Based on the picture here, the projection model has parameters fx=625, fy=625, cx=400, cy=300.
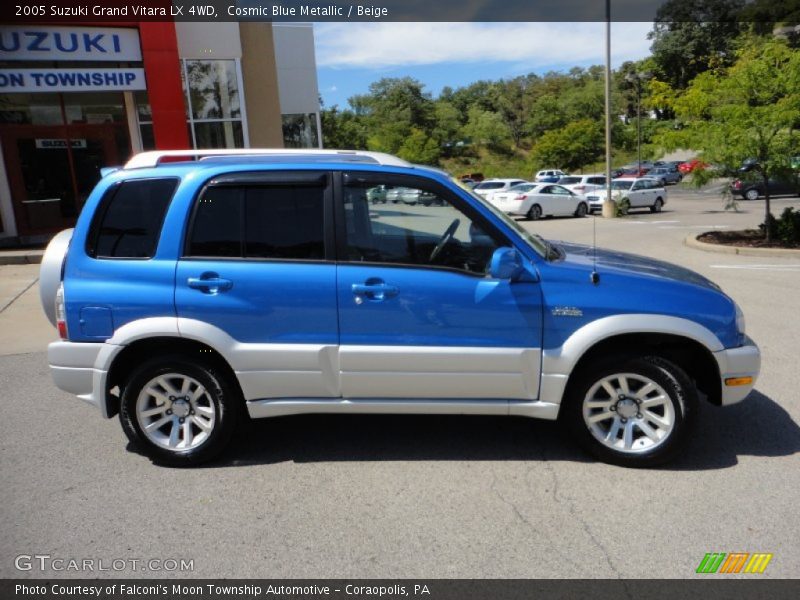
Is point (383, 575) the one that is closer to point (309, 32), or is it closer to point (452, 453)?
point (452, 453)

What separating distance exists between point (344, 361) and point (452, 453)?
1.02m

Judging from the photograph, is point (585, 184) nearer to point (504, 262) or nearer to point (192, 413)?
point (504, 262)

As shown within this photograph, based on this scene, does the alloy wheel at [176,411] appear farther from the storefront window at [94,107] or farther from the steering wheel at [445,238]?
the storefront window at [94,107]

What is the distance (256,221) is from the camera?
399 cm

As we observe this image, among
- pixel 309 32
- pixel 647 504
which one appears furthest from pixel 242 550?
pixel 309 32

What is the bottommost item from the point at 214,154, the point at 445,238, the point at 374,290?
the point at 374,290

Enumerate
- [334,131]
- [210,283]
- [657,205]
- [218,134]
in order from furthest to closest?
[334,131] → [657,205] → [218,134] → [210,283]

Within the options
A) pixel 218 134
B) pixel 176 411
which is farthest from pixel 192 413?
pixel 218 134

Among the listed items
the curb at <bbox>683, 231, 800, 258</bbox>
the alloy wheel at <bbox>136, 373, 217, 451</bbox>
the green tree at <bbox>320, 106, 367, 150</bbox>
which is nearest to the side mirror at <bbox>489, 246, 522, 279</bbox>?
the alloy wheel at <bbox>136, 373, 217, 451</bbox>

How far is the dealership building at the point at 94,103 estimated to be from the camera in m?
14.5

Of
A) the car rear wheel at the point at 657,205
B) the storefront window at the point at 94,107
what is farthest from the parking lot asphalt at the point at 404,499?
the car rear wheel at the point at 657,205

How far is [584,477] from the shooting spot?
3.86 metres

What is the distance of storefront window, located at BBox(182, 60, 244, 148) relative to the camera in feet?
55.3

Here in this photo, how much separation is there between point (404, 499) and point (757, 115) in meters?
12.2
